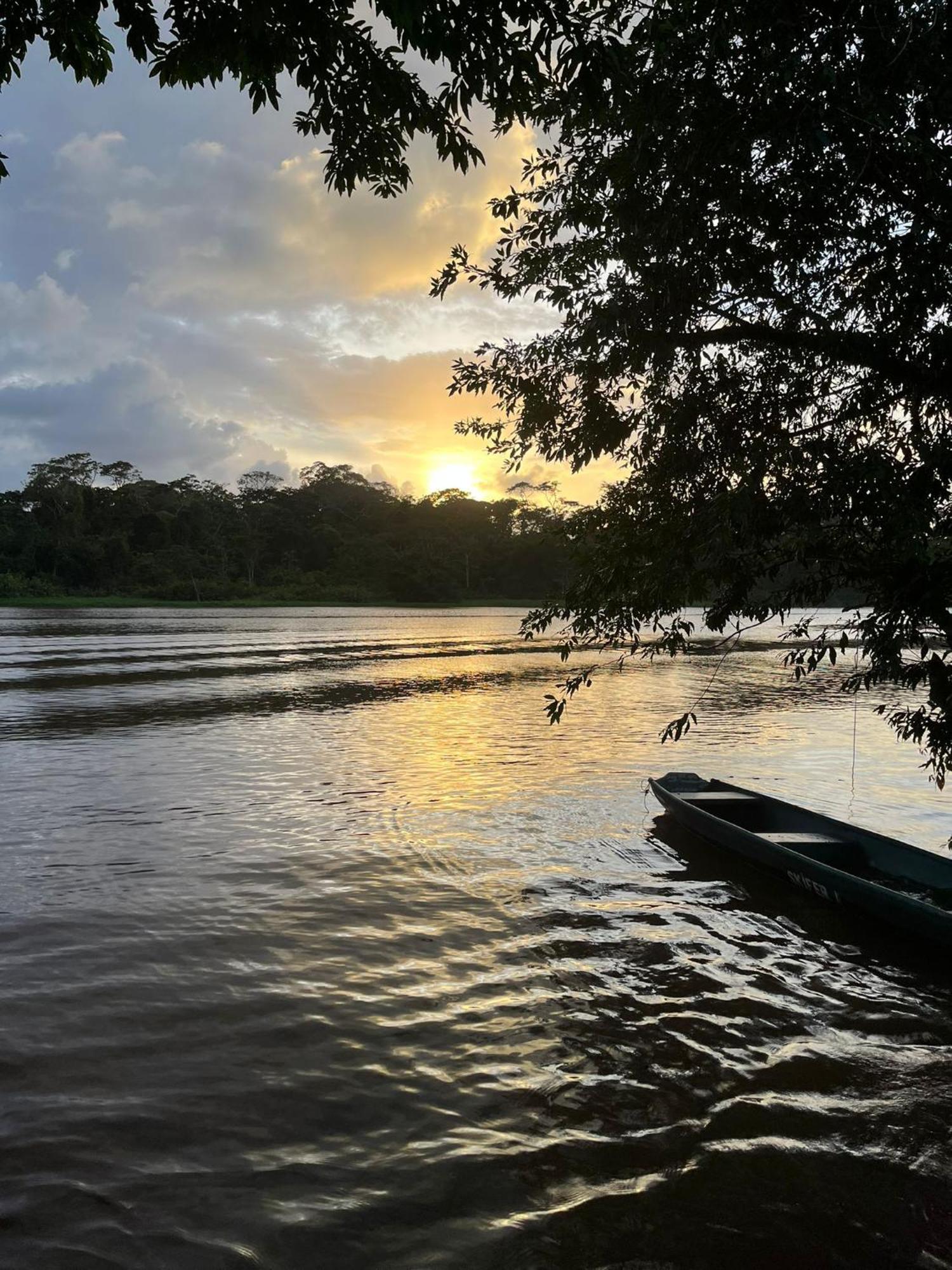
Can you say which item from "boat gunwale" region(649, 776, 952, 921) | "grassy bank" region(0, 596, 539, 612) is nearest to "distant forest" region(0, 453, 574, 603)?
"grassy bank" region(0, 596, 539, 612)

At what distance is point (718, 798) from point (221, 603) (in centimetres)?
9311

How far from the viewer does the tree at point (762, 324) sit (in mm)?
5387

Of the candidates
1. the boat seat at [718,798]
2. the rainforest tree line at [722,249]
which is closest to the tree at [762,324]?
the rainforest tree line at [722,249]

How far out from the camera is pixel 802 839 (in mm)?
9219

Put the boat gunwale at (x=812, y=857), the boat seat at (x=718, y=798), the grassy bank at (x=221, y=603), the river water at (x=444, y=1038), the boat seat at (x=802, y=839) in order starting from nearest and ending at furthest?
the river water at (x=444, y=1038) < the boat gunwale at (x=812, y=857) < the boat seat at (x=802, y=839) < the boat seat at (x=718, y=798) < the grassy bank at (x=221, y=603)

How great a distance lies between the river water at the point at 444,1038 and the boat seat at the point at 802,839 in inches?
21.0

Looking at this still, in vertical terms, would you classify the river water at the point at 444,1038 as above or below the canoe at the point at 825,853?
below

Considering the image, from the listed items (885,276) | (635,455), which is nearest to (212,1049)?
(635,455)

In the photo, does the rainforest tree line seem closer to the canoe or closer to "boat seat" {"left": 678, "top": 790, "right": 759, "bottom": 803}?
the canoe

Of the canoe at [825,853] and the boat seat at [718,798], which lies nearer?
the canoe at [825,853]

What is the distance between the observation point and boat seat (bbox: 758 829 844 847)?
9133mm

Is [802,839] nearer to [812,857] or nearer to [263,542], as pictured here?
[812,857]

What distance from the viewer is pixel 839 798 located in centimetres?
1337

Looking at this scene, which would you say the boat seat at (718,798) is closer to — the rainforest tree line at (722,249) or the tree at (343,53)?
the rainforest tree line at (722,249)
